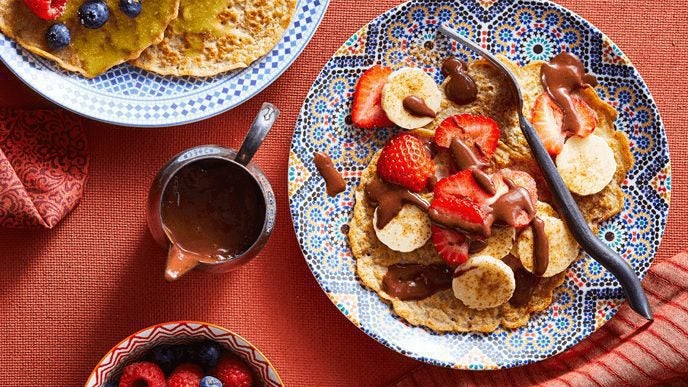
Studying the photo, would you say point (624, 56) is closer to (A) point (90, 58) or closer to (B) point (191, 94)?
(B) point (191, 94)

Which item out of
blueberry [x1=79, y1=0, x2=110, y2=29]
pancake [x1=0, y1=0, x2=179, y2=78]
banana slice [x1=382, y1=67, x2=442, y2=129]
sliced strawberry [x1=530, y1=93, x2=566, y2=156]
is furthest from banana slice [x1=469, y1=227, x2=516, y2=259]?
blueberry [x1=79, y1=0, x2=110, y2=29]

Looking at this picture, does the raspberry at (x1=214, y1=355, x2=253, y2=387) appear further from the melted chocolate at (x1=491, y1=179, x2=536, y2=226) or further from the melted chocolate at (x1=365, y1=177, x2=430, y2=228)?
the melted chocolate at (x1=491, y1=179, x2=536, y2=226)

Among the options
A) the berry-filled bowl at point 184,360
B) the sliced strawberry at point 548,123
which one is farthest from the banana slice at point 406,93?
the berry-filled bowl at point 184,360

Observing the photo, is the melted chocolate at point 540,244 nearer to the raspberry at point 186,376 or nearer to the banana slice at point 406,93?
the banana slice at point 406,93

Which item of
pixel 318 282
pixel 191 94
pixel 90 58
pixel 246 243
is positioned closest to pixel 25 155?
pixel 90 58

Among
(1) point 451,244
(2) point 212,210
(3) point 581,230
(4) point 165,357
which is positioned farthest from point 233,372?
(3) point 581,230

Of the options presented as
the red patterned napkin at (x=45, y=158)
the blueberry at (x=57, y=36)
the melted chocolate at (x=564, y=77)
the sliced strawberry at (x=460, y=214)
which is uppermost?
the melted chocolate at (x=564, y=77)

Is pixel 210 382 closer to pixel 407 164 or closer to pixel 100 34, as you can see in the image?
pixel 407 164
